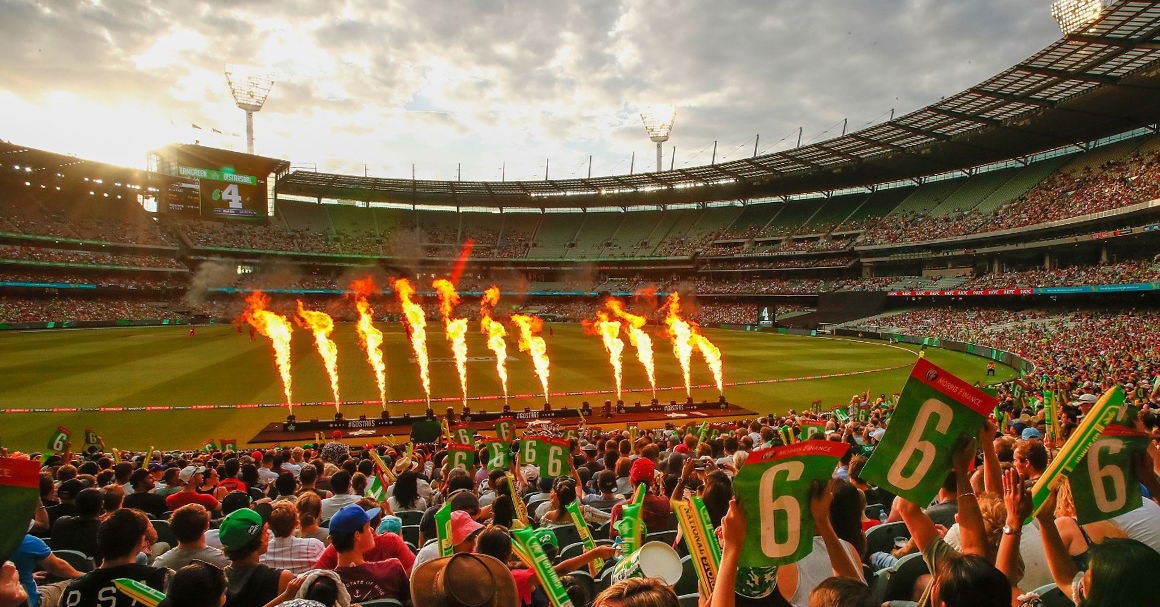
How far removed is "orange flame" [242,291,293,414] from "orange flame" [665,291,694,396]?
19.9m

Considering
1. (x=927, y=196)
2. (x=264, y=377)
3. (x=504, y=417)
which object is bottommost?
(x=504, y=417)

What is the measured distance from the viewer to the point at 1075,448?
3727 mm

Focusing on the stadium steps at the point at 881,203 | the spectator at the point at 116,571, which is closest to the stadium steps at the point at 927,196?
A: the stadium steps at the point at 881,203

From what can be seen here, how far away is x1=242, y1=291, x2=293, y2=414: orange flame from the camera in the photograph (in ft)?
93.2

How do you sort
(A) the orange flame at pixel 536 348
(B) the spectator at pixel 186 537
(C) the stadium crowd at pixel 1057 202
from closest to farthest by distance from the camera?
(B) the spectator at pixel 186 537, (A) the orange flame at pixel 536 348, (C) the stadium crowd at pixel 1057 202

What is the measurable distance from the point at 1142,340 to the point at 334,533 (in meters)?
50.3

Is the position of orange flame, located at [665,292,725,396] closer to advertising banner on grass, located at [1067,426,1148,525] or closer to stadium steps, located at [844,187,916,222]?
advertising banner on grass, located at [1067,426,1148,525]

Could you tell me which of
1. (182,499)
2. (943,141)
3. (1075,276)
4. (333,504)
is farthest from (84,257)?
(1075,276)

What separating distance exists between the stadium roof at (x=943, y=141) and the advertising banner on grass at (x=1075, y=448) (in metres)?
42.3

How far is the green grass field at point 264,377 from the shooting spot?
76.8 ft

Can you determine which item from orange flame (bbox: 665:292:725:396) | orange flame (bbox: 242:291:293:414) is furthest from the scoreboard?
orange flame (bbox: 665:292:725:396)

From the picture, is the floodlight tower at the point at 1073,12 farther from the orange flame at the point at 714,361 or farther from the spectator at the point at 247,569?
the spectator at the point at 247,569

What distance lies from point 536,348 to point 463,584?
98.5 ft

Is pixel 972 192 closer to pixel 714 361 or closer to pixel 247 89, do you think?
pixel 714 361
